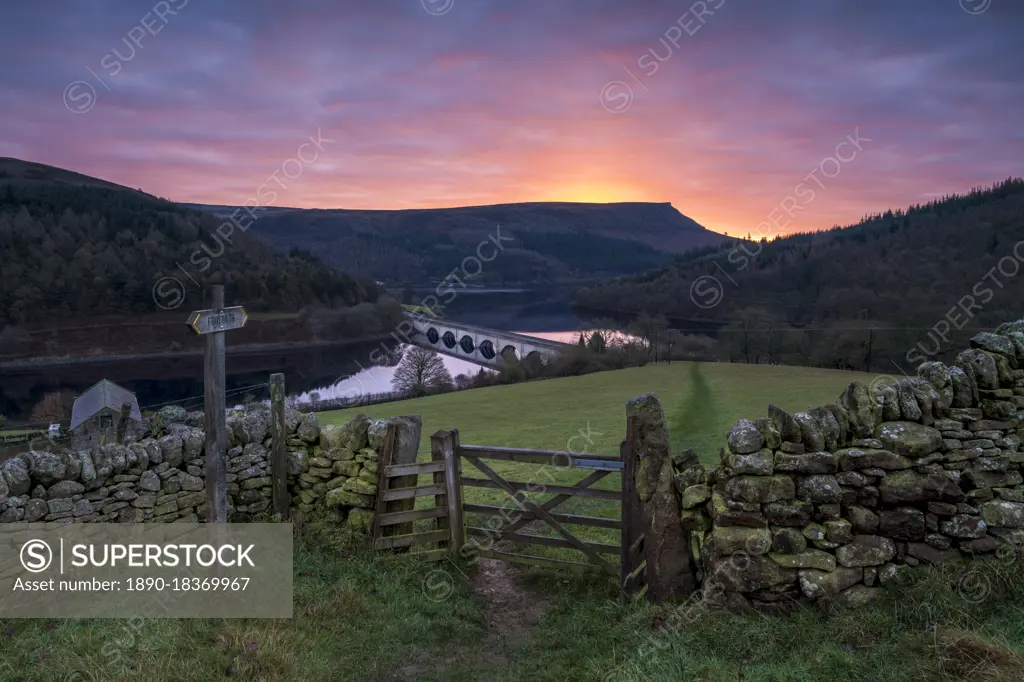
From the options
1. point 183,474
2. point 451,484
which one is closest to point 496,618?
point 451,484

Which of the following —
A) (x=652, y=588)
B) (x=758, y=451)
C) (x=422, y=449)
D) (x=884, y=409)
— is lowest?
(x=422, y=449)

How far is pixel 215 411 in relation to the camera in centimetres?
671

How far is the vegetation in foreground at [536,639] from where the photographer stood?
169 inches

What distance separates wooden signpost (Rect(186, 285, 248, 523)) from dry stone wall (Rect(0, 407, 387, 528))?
0.45 m

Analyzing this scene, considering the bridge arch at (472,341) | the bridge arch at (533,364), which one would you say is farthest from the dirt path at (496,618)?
the bridge arch at (472,341)

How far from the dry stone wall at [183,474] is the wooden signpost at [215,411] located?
0.45 meters

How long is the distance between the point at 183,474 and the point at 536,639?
4340mm

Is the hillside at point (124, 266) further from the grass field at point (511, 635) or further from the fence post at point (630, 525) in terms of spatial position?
the fence post at point (630, 525)

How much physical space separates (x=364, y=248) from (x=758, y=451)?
185m

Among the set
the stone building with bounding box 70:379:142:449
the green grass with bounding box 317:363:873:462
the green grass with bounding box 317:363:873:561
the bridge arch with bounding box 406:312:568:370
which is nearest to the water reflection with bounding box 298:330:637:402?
the bridge arch with bounding box 406:312:568:370

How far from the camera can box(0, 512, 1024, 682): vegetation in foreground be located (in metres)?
4.29

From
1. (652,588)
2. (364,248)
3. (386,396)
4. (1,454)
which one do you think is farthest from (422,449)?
(364,248)

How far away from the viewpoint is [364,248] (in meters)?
182

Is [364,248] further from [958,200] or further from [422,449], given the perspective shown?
[422,449]
